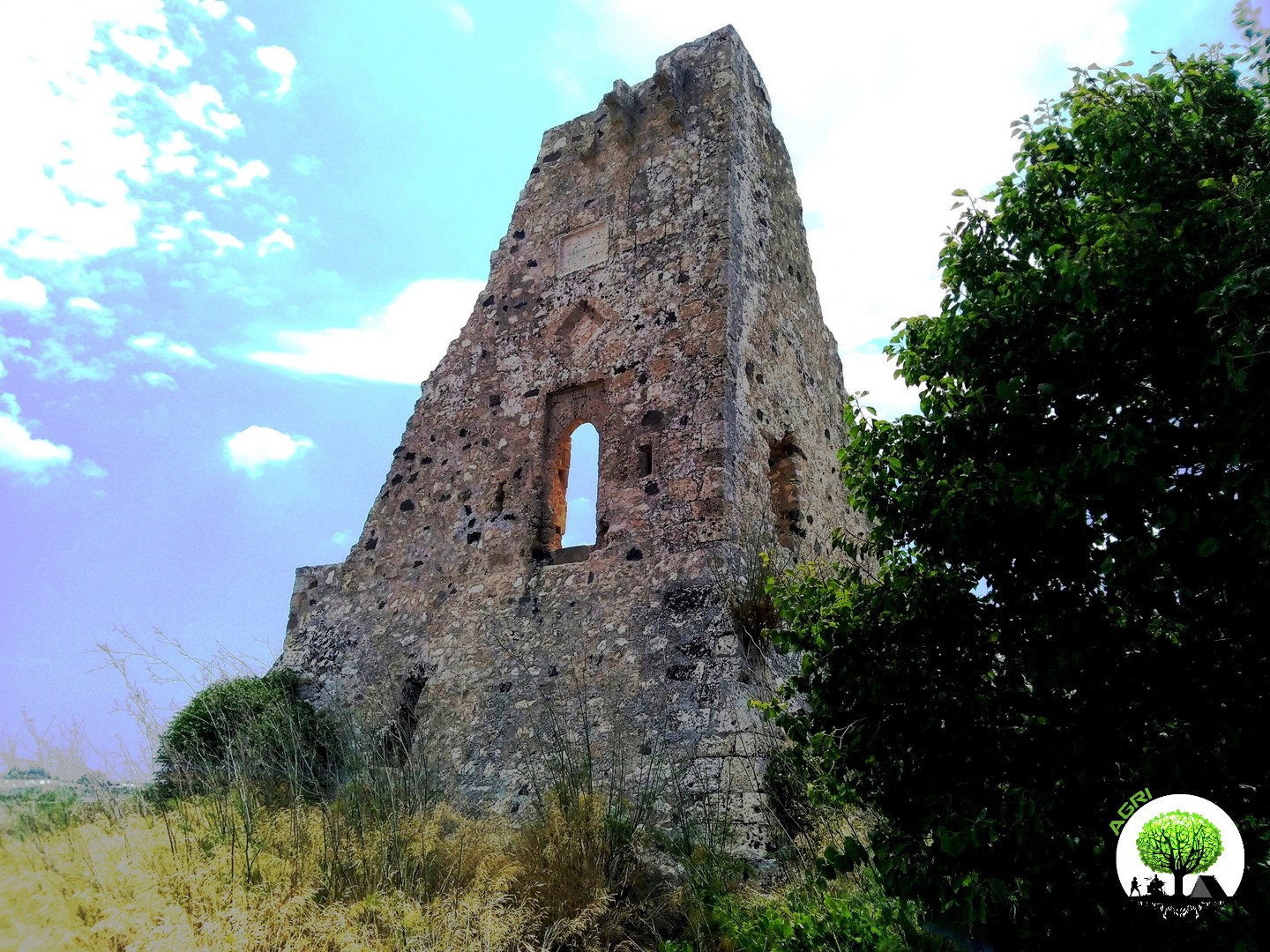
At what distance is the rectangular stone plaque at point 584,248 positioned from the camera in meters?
9.70

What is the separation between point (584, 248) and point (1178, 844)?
7872 millimetres

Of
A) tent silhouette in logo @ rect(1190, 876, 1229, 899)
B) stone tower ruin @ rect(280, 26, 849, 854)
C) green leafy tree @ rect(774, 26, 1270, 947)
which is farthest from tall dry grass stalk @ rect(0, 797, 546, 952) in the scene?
tent silhouette in logo @ rect(1190, 876, 1229, 899)

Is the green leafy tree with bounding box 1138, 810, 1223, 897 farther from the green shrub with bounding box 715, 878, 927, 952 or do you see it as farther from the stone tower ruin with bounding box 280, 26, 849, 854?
the stone tower ruin with bounding box 280, 26, 849, 854

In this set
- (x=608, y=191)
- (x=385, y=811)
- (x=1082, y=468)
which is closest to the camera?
(x=1082, y=468)

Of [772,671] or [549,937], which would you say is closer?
[549,937]

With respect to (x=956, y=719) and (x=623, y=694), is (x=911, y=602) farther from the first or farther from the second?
(x=623, y=694)

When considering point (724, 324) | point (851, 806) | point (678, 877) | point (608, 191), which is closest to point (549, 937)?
point (678, 877)

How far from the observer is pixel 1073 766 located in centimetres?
411

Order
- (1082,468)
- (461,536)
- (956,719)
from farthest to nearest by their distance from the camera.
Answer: (461,536), (956,719), (1082,468)

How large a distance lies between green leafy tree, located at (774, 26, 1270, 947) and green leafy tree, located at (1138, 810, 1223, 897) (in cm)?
16

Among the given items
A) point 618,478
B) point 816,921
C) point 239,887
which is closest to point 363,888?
point 239,887

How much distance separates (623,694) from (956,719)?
3368 millimetres
